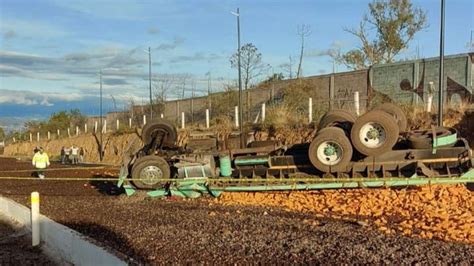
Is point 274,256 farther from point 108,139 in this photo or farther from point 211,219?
point 108,139

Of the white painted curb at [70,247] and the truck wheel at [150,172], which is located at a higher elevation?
the truck wheel at [150,172]

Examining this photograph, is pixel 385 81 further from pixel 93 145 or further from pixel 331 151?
pixel 93 145

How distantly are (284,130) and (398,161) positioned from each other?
12.1 metres

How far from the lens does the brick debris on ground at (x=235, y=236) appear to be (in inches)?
282

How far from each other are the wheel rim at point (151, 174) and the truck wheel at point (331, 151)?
3835mm

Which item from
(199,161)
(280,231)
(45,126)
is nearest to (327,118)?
(199,161)

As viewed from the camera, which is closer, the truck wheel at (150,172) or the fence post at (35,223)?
the fence post at (35,223)

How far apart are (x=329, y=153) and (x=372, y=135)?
1.02m

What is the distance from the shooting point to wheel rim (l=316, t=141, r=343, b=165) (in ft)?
42.1

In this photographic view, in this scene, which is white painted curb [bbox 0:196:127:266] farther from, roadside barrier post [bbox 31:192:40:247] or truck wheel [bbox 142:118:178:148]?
truck wheel [bbox 142:118:178:148]

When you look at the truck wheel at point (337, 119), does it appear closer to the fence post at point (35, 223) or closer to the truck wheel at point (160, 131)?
the truck wheel at point (160, 131)

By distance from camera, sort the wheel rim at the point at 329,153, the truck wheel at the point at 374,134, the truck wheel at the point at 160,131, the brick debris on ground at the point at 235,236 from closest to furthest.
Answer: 1. the brick debris on ground at the point at 235,236
2. the truck wheel at the point at 374,134
3. the wheel rim at the point at 329,153
4. the truck wheel at the point at 160,131

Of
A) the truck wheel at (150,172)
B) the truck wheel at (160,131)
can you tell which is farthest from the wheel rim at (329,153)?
the truck wheel at (160,131)

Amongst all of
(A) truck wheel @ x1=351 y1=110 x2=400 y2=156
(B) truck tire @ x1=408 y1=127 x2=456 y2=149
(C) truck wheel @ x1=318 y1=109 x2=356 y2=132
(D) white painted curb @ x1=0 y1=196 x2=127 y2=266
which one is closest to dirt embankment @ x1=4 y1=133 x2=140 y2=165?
(C) truck wheel @ x1=318 y1=109 x2=356 y2=132
